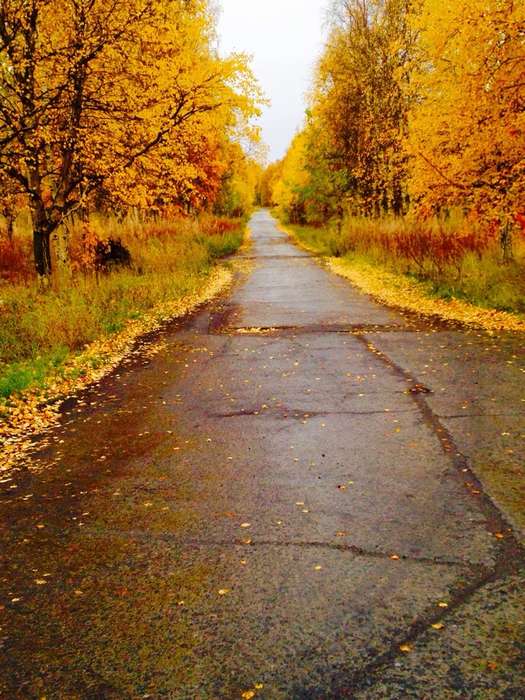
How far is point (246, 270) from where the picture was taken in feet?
74.5

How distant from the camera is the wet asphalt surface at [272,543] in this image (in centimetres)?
271

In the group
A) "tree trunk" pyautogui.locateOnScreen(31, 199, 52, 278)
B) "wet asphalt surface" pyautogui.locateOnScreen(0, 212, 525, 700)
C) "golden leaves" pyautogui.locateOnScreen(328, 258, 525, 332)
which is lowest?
"wet asphalt surface" pyautogui.locateOnScreen(0, 212, 525, 700)

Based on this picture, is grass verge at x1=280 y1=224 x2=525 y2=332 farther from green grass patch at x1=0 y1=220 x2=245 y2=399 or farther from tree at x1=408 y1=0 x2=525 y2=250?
green grass patch at x1=0 y1=220 x2=245 y2=399

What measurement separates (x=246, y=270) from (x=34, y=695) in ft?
67.6

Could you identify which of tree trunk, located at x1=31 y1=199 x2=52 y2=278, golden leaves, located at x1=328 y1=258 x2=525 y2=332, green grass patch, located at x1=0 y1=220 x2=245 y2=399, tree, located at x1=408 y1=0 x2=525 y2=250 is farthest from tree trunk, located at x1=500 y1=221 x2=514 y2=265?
tree trunk, located at x1=31 y1=199 x2=52 y2=278

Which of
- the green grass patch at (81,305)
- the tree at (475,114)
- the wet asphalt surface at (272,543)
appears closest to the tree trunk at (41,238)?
the green grass patch at (81,305)

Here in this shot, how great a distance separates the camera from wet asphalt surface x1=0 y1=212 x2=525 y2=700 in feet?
8.89

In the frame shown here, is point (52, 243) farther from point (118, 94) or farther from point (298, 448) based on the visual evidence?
point (298, 448)

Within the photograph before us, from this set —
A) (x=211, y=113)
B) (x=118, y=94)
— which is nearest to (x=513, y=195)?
(x=211, y=113)

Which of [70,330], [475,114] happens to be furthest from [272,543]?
[475,114]

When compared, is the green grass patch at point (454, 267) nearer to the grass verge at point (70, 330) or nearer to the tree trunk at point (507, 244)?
the tree trunk at point (507, 244)

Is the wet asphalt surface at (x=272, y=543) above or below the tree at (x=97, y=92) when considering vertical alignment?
below

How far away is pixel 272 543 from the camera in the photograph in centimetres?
378

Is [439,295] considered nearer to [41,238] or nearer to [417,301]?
[417,301]
